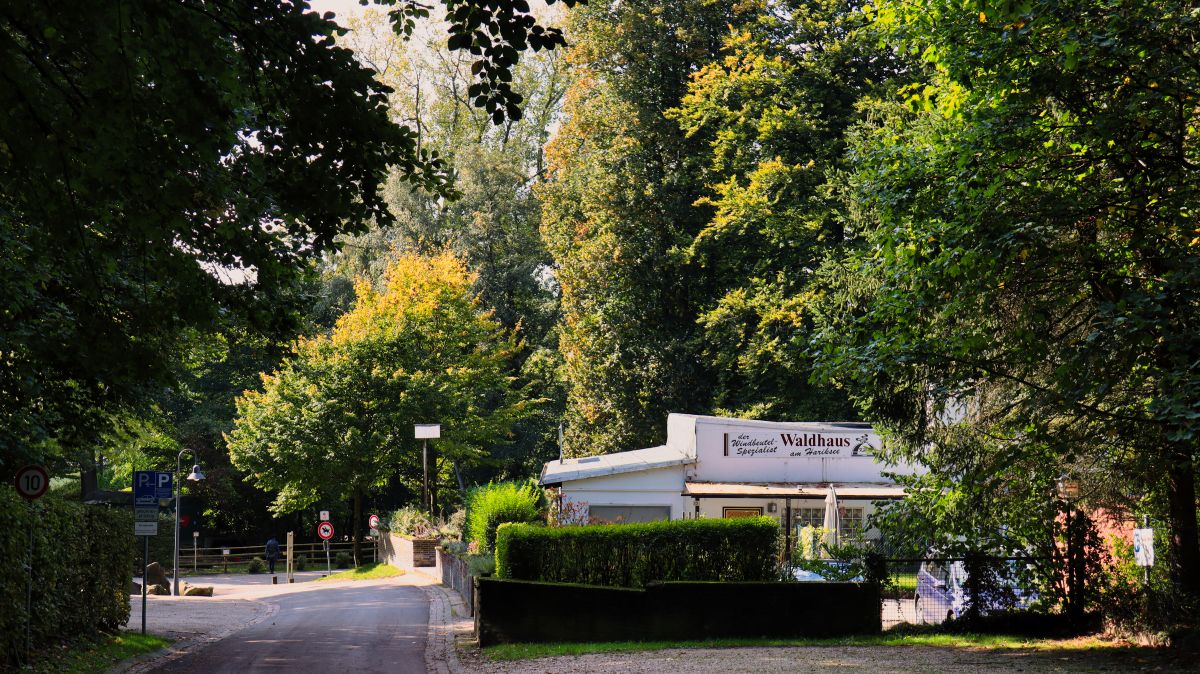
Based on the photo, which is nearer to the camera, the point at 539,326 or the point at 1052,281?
the point at 1052,281

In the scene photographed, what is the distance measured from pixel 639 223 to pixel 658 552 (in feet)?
76.0

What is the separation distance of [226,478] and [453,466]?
1263cm

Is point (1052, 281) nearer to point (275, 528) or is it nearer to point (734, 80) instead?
point (734, 80)

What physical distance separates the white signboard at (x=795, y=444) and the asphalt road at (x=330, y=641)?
8.44 metres

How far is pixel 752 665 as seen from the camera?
13977 mm

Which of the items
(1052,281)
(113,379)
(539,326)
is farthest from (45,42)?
(539,326)

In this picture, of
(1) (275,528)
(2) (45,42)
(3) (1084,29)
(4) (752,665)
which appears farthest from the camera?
(1) (275,528)

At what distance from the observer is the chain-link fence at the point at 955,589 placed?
1719 cm

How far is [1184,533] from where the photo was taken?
1477 cm

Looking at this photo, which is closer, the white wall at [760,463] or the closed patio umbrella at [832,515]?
the closed patio umbrella at [832,515]

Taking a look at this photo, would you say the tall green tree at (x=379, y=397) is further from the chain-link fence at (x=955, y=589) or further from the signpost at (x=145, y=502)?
the chain-link fence at (x=955, y=589)

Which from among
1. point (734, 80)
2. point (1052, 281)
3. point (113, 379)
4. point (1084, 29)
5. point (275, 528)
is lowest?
point (275, 528)

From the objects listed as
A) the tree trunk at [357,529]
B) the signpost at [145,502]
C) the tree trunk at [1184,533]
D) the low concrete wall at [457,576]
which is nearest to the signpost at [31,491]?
the signpost at [145,502]

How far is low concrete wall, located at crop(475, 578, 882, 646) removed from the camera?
16.8 meters
